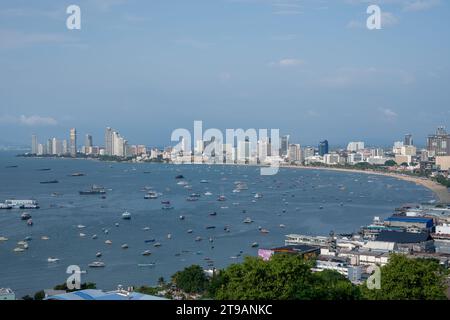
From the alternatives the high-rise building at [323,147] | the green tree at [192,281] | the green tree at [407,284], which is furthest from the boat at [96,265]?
the high-rise building at [323,147]

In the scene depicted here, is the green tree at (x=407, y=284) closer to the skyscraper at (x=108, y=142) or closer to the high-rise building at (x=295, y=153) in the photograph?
the high-rise building at (x=295, y=153)

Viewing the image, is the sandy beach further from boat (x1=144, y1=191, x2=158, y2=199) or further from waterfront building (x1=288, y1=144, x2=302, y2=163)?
boat (x1=144, y1=191, x2=158, y2=199)

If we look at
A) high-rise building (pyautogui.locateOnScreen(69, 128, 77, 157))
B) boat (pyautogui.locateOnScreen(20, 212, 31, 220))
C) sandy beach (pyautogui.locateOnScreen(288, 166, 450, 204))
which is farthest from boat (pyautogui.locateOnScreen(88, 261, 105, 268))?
high-rise building (pyautogui.locateOnScreen(69, 128, 77, 157))

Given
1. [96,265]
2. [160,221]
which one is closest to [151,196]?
[160,221]

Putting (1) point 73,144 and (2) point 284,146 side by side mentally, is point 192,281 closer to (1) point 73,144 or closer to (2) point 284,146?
(2) point 284,146

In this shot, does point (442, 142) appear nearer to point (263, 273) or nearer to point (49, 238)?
point (49, 238)
